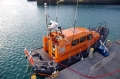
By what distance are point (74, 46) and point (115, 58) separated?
17.4 ft

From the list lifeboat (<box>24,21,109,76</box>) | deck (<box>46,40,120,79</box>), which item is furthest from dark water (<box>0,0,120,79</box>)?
deck (<box>46,40,120,79</box>)

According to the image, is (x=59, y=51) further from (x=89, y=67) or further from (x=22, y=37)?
(x=22, y=37)

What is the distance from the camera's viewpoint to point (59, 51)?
11.4 meters

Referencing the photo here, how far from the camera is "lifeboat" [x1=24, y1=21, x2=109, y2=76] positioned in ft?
37.8

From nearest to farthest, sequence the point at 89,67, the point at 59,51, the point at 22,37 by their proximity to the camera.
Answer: the point at 59,51 < the point at 89,67 < the point at 22,37

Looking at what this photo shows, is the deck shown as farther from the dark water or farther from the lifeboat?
the dark water

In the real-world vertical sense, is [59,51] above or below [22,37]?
above

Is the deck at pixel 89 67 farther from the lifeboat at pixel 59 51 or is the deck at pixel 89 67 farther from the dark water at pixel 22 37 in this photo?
the dark water at pixel 22 37

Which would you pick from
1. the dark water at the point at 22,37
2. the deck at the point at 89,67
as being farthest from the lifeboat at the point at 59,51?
the dark water at the point at 22,37

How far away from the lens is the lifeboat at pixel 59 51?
1153 centimetres

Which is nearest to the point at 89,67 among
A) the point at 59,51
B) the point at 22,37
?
the point at 59,51

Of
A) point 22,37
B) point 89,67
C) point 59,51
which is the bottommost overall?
point 89,67

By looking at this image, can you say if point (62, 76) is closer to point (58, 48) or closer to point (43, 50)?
point (58, 48)

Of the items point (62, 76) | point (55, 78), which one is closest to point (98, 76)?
point (62, 76)
